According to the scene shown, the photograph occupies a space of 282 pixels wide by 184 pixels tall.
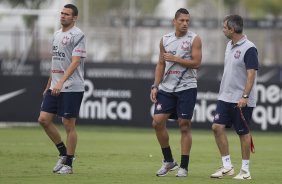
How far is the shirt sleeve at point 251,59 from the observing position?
1438cm

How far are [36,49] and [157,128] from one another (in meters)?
20.6

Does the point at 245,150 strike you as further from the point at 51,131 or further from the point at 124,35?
the point at 124,35

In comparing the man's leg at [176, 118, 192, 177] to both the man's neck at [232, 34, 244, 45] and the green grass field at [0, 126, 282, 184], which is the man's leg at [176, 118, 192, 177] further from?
the man's neck at [232, 34, 244, 45]

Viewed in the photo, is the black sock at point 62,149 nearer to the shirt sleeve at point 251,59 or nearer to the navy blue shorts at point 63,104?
the navy blue shorts at point 63,104

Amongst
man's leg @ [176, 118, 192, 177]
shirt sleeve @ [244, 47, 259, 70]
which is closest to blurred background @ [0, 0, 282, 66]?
man's leg @ [176, 118, 192, 177]

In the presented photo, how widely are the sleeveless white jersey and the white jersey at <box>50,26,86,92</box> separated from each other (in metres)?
1.26

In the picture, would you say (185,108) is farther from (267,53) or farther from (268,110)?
(267,53)

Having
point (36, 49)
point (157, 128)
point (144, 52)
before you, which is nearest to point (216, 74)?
point (144, 52)

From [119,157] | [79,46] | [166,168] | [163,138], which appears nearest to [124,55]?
[119,157]

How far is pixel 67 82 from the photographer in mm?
14992

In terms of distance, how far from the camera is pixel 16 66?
32062 mm

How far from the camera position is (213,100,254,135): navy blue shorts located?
573 inches

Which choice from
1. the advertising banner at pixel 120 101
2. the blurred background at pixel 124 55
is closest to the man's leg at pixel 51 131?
the advertising banner at pixel 120 101

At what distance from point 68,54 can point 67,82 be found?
418mm
